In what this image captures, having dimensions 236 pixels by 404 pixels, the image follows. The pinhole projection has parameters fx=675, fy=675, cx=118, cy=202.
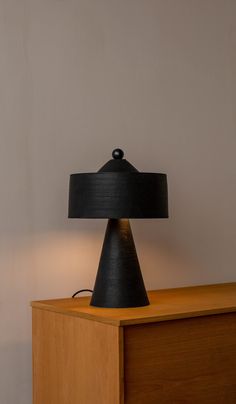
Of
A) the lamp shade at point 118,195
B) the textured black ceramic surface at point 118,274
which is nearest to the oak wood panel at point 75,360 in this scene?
the textured black ceramic surface at point 118,274

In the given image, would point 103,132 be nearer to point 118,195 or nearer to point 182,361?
point 118,195

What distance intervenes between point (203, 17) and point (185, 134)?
0.43 m

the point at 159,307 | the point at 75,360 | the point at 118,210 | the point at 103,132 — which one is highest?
the point at 103,132

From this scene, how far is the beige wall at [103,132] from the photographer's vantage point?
1.99 m

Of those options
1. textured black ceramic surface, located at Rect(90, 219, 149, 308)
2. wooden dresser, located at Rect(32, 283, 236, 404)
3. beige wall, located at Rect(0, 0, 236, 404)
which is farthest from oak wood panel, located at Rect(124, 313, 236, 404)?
beige wall, located at Rect(0, 0, 236, 404)

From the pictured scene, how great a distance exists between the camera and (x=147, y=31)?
2.27 meters

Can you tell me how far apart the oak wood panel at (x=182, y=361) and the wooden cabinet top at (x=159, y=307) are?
0.08 feet

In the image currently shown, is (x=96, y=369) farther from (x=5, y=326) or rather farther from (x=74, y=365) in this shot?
(x=5, y=326)

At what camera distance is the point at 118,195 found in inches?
67.3

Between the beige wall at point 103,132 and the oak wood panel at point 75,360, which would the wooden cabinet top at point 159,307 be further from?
the beige wall at point 103,132

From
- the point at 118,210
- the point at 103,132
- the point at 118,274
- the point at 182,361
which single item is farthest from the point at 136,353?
the point at 103,132

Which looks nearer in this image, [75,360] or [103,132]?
[75,360]

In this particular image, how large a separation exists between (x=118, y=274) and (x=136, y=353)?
252 mm

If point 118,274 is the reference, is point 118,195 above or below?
above
